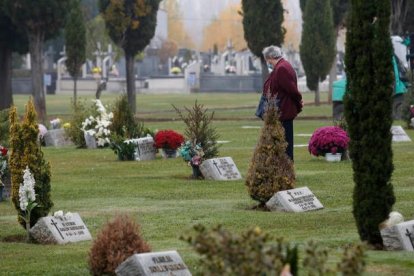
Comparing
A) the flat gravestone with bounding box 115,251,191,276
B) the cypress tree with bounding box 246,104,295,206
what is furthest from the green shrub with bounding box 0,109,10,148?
the flat gravestone with bounding box 115,251,191,276

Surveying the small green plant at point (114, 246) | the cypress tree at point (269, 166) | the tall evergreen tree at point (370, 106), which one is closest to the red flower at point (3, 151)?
the cypress tree at point (269, 166)

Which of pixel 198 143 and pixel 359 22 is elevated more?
pixel 359 22

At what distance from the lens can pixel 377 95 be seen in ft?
43.6

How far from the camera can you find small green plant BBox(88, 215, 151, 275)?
39.0 feet

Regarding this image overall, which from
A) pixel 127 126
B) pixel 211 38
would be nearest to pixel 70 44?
pixel 127 126

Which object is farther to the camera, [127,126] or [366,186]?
[127,126]

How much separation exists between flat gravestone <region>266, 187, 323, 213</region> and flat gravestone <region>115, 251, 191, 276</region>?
6.11m

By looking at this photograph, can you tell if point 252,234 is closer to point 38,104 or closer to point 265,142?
point 265,142

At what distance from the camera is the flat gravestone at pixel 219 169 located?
22.5 meters

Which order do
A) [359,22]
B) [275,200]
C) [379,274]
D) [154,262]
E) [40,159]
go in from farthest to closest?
[275,200] < [40,159] < [359,22] < [379,274] < [154,262]

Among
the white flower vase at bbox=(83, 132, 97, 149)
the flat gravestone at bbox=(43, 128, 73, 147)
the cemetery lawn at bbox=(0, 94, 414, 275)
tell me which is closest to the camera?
the cemetery lawn at bbox=(0, 94, 414, 275)

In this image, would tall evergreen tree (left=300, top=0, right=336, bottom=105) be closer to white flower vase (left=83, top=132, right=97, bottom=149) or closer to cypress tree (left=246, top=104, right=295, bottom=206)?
white flower vase (left=83, top=132, right=97, bottom=149)

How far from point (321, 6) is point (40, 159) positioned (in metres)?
47.6

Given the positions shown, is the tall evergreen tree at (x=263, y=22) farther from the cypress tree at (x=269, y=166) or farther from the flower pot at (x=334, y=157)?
the cypress tree at (x=269, y=166)
